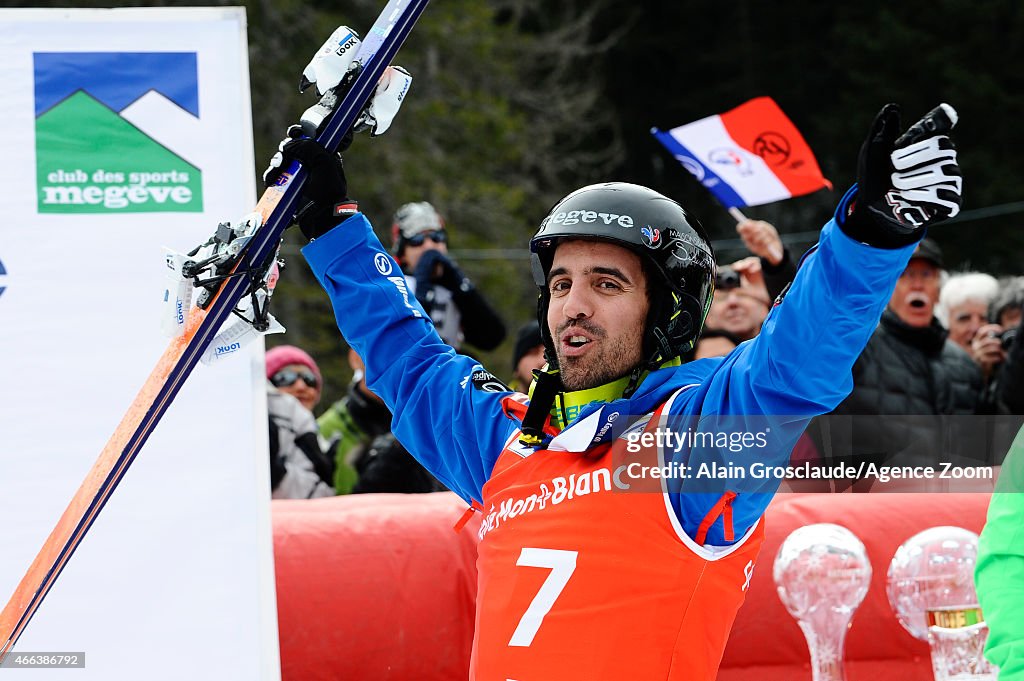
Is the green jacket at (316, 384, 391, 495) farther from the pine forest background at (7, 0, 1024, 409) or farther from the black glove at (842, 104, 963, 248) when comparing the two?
the pine forest background at (7, 0, 1024, 409)

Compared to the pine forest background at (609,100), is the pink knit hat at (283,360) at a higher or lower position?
lower

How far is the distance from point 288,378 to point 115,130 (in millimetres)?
2759

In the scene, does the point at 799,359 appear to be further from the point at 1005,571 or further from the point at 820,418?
the point at 820,418

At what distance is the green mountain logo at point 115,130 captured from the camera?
4.13m

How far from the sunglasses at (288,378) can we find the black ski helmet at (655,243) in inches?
143

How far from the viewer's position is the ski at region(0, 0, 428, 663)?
338cm

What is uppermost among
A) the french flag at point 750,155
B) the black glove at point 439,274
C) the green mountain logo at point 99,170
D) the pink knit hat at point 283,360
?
the french flag at point 750,155

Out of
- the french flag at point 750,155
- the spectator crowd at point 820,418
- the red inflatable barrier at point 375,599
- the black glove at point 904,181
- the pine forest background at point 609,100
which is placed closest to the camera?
the black glove at point 904,181

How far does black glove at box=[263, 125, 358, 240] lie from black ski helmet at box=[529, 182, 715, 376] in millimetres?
598

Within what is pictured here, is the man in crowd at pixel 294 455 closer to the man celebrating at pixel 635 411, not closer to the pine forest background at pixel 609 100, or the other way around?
the man celebrating at pixel 635 411

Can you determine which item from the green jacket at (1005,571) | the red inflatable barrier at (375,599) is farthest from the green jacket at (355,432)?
the green jacket at (1005,571)

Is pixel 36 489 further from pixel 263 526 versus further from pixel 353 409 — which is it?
pixel 353 409

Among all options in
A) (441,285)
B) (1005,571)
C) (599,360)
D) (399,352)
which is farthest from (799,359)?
(441,285)

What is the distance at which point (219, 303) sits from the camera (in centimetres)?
338
